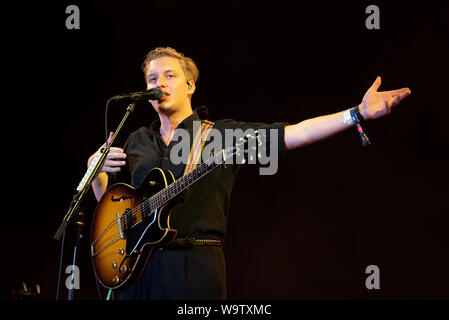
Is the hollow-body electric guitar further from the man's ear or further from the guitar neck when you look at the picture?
the man's ear

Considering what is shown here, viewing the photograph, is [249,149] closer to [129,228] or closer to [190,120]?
[190,120]

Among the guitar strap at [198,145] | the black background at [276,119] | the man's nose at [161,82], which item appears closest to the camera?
the guitar strap at [198,145]

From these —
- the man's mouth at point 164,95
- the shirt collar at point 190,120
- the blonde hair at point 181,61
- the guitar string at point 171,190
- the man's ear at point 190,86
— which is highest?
the blonde hair at point 181,61

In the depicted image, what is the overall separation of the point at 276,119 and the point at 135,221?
201cm

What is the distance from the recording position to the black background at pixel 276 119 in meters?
3.44

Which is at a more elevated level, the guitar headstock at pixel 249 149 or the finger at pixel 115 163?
the finger at pixel 115 163

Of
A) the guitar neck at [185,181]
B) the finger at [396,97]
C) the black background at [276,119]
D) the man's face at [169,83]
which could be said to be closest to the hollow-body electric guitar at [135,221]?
the guitar neck at [185,181]

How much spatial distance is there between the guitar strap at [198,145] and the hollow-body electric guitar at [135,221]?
0.40 feet

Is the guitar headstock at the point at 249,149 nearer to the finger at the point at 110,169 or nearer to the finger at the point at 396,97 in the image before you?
the finger at the point at 396,97

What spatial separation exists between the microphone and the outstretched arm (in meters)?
0.83

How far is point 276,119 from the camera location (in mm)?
3916

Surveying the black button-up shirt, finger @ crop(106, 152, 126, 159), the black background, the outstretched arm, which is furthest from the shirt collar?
the black background

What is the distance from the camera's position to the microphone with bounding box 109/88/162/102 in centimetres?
233

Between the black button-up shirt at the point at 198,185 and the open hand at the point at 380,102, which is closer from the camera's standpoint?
the open hand at the point at 380,102
